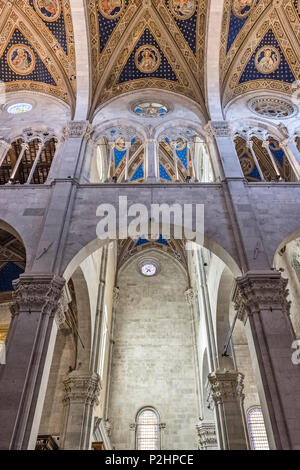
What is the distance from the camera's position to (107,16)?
1347 centimetres

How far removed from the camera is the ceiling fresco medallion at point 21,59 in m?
13.6

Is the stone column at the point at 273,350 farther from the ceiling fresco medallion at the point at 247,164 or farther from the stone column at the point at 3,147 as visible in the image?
the ceiling fresco medallion at the point at 247,164

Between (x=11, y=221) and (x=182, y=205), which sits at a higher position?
(x=182, y=205)

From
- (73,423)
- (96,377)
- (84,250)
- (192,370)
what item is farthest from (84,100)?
(192,370)

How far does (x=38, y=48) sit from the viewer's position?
13.6 metres

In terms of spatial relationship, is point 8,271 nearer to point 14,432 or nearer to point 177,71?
point 14,432

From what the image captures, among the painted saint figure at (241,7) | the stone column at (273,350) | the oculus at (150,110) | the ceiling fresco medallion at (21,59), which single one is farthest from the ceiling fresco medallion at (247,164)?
the ceiling fresco medallion at (21,59)

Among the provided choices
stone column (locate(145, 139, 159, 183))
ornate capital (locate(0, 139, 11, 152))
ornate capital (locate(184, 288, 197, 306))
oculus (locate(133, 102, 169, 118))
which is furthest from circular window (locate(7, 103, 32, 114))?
ornate capital (locate(184, 288, 197, 306))

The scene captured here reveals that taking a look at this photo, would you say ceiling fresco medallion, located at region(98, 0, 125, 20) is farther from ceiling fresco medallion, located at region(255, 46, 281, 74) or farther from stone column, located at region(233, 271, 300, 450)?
stone column, located at region(233, 271, 300, 450)

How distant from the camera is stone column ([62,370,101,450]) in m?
9.92

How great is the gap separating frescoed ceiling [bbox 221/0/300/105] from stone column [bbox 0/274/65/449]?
1022 cm

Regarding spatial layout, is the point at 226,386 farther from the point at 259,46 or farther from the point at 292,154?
the point at 259,46

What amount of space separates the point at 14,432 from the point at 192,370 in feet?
39.6

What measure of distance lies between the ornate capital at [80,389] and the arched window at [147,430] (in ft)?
17.3
